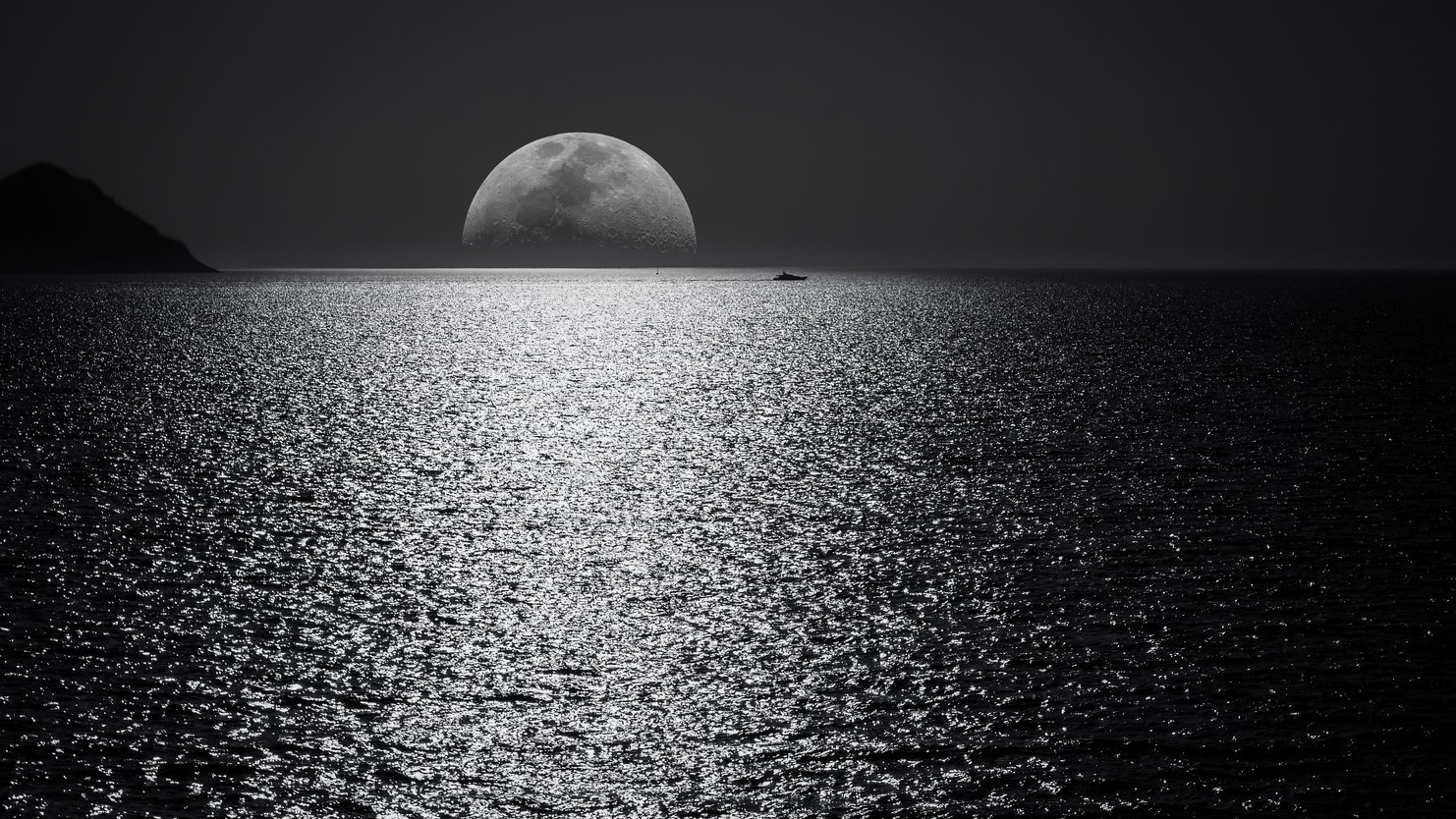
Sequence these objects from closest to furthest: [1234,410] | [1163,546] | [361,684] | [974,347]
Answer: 1. [361,684]
2. [1163,546]
3. [1234,410]
4. [974,347]

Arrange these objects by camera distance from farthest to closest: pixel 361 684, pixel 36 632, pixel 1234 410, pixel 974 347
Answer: pixel 974 347 → pixel 1234 410 → pixel 36 632 → pixel 361 684

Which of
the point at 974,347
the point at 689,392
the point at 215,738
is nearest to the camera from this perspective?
the point at 215,738

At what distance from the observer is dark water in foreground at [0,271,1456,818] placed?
9.38 metres

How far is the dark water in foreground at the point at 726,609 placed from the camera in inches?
369

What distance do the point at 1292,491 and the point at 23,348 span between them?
177 feet

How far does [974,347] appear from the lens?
59625 millimetres

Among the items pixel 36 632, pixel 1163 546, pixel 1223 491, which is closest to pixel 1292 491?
pixel 1223 491

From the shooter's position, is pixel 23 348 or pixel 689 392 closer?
pixel 689 392

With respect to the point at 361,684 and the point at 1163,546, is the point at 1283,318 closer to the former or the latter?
the point at 1163,546

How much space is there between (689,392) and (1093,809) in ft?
103

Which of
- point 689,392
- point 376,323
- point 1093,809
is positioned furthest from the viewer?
point 376,323

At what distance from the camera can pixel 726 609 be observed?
1384cm

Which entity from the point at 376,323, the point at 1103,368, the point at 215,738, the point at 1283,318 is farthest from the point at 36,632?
the point at 1283,318

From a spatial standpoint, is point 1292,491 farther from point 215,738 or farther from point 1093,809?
point 215,738
